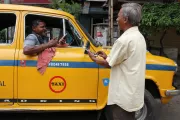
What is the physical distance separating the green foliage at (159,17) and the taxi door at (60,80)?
11.4 ft

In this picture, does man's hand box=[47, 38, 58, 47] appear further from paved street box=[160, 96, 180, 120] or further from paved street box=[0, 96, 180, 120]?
paved street box=[160, 96, 180, 120]

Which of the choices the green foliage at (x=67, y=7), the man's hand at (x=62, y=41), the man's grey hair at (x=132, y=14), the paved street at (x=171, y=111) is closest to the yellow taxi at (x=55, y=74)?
the man's hand at (x=62, y=41)

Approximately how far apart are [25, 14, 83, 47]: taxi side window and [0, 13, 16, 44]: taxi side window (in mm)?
216

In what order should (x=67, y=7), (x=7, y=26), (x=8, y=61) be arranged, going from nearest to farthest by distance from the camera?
(x=8, y=61) → (x=7, y=26) → (x=67, y=7)

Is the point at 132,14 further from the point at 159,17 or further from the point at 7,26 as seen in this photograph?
the point at 159,17

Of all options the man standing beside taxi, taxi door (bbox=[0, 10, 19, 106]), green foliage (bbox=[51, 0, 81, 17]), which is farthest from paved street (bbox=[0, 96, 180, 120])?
green foliage (bbox=[51, 0, 81, 17])

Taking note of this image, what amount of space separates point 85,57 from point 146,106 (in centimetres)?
125

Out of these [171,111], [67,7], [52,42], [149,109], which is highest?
[67,7]

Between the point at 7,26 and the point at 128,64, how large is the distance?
2.66m

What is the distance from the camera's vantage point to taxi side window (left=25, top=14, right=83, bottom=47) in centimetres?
502

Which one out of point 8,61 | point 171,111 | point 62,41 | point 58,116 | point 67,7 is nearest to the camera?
point 8,61

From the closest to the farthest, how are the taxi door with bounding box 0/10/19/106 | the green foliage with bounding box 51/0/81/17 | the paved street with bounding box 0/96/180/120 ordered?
the taxi door with bounding box 0/10/19/106
the paved street with bounding box 0/96/180/120
the green foliage with bounding box 51/0/81/17

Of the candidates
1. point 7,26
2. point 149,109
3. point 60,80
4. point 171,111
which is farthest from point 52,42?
point 171,111

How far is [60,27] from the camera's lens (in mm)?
5145
